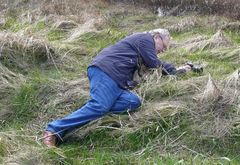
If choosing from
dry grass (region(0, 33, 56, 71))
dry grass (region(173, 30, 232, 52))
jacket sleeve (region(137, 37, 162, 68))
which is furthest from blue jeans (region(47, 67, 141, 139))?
dry grass (region(173, 30, 232, 52))

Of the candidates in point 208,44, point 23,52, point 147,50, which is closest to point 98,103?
point 147,50

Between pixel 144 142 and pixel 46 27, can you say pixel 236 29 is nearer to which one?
pixel 46 27

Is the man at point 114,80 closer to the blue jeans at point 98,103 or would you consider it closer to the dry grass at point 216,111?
the blue jeans at point 98,103

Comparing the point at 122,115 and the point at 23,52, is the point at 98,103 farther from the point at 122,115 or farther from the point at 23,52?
the point at 23,52

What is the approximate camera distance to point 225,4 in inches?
485

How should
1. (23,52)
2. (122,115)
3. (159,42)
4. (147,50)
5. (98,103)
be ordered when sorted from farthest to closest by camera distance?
(23,52)
(159,42)
(147,50)
(122,115)
(98,103)

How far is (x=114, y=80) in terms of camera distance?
5.83 metres

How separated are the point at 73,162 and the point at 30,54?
309 centimetres

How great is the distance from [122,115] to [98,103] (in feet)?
1.23

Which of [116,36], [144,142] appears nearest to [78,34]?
[116,36]

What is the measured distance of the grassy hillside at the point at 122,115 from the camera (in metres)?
5.29

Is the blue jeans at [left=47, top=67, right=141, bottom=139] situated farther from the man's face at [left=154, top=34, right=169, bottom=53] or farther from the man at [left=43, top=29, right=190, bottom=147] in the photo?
the man's face at [left=154, top=34, right=169, bottom=53]

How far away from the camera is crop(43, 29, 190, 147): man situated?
5.66 metres

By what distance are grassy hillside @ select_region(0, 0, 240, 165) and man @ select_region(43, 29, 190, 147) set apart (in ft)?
0.39
